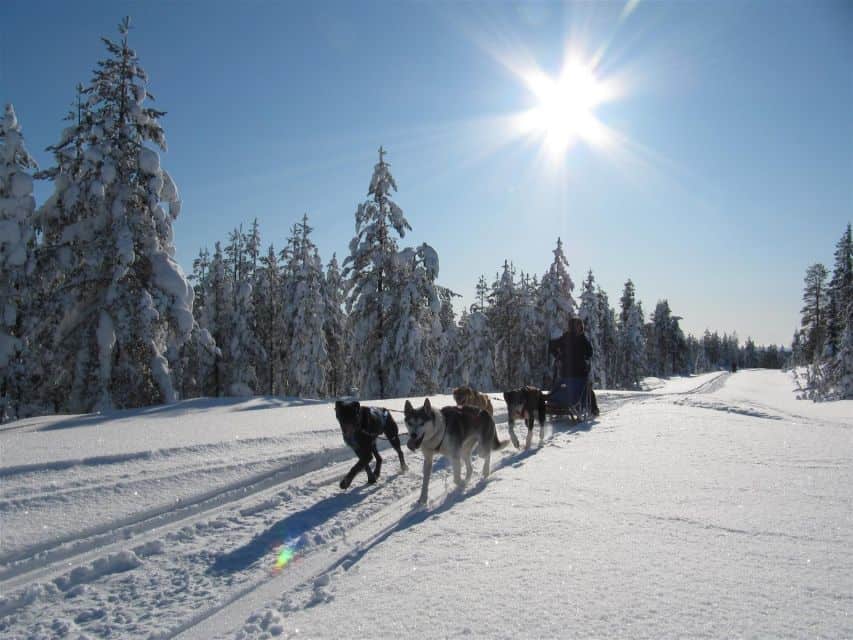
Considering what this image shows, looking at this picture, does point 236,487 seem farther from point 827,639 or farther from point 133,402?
point 133,402

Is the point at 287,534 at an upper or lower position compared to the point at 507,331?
lower

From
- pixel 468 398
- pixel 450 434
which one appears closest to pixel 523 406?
pixel 468 398

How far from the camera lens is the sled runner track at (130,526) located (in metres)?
4.31

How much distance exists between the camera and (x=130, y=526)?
16.9 ft

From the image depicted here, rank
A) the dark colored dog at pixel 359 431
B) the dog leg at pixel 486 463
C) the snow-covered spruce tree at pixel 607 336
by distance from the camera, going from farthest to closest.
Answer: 1. the snow-covered spruce tree at pixel 607 336
2. the dog leg at pixel 486 463
3. the dark colored dog at pixel 359 431

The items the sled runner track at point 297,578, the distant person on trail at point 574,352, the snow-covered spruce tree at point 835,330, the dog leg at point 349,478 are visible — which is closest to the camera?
the sled runner track at point 297,578

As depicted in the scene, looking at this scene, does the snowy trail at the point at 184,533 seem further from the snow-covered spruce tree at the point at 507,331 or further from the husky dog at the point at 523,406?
the snow-covered spruce tree at the point at 507,331

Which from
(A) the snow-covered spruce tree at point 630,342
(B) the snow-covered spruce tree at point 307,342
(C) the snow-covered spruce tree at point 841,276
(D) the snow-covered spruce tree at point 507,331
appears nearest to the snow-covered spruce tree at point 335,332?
(B) the snow-covered spruce tree at point 307,342

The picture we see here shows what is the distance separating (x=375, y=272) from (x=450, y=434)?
18811mm

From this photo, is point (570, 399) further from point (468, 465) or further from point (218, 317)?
point (218, 317)

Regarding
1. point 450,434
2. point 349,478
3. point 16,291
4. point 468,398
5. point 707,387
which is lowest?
point 707,387

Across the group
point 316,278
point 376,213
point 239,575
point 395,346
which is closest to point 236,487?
point 239,575

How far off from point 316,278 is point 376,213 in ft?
32.7

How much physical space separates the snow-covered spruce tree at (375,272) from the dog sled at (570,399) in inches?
518
